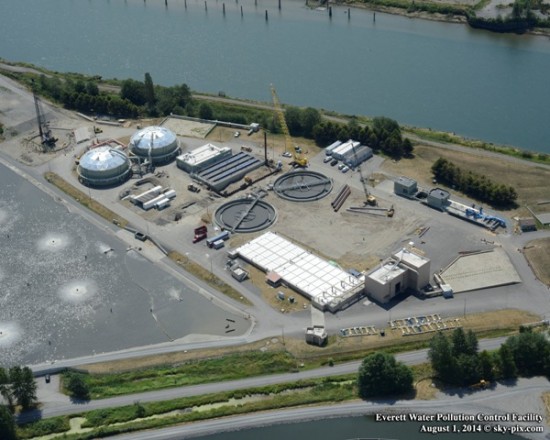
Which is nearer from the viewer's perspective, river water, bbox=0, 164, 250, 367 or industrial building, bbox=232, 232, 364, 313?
river water, bbox=0, 164, 250, 367

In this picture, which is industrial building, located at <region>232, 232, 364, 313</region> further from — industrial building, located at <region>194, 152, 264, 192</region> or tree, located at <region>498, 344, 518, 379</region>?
tree, located at <region>498, 344, 518, 379</region>

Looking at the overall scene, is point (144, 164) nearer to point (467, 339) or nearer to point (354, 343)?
point (354, 343)

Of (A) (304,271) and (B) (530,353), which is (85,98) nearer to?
(A) (304,271)

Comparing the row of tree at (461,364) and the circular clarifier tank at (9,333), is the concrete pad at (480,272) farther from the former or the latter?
the circular clarifier tank at (9,333)

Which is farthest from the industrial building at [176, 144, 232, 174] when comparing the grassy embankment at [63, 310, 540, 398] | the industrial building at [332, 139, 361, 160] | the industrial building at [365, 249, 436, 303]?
the grassy embankment at [63, 310, 540, 398]

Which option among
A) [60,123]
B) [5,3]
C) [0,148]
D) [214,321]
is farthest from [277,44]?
[214,321]

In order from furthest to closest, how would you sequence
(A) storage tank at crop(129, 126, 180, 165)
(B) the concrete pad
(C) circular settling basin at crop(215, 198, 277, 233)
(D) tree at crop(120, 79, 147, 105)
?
(D) tree at crop(120, 79, 147, 105)
(A) storage tank at crop(129, 126, 180, 165)
(C) circular settling basin at crop(215, 198, 277, 233)
(B) the concrete pad
